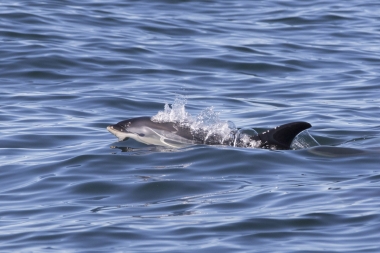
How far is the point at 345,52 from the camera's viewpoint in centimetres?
1920

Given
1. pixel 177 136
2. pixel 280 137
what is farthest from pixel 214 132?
pixel 280 137

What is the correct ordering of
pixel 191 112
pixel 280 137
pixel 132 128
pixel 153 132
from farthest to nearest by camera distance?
pixel 191 112 → pixel 132 128 → pixel 153 132 → pixel 280 137

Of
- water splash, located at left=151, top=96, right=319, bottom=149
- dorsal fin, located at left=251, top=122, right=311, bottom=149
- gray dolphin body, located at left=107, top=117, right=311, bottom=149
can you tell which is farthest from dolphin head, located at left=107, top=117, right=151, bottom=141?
dorsal fin, located at left=251, top=122, right=311, bottom=149

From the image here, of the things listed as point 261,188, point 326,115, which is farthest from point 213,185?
point 326,115

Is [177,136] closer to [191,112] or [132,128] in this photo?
[132,128]

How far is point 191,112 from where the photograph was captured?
44.8 ft

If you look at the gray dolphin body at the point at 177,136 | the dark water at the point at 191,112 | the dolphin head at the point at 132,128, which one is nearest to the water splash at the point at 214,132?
the gray dolphin body at the point at 177,136

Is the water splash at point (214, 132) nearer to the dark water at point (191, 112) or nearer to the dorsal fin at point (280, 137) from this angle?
the dorsal fin at point (280, 137)

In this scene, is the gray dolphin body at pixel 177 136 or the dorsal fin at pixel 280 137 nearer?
the dorsal fin at pixel 280 137

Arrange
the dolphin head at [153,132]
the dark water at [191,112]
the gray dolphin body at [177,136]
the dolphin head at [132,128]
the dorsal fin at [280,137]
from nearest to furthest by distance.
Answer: the dark water at [191,112] < the dorsal fin at [280,137] < the gray dolphin body at [177,136] < the dolphin head at [153,132] < the dolphin head at [132,128]

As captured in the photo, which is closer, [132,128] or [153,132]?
[153,132]

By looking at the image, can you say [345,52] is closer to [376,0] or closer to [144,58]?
[144,58]

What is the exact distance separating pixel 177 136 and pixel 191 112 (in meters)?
2.96

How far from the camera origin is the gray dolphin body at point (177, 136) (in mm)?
10461
